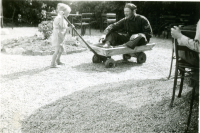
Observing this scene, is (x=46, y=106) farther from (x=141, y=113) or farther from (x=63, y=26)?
(x=63, y=26)

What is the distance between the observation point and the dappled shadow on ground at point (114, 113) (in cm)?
295

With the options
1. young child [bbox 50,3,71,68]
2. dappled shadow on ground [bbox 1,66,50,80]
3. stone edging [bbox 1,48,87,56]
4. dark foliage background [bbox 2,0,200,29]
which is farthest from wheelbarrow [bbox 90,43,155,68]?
dark foliage background [bbox 2,0,200,29]

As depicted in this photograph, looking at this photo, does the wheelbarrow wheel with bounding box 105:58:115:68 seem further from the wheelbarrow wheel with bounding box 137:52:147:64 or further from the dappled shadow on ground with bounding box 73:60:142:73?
the wheelbarrow wheel with bounding box 137:52:147:64

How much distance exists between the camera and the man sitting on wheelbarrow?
593 centimetres

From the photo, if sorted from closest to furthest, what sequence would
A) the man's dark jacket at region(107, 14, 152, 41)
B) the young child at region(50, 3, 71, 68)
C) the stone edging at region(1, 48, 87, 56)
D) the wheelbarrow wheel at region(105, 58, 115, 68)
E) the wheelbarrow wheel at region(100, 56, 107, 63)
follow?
the young child at region(50, 3, 71, 68), the wheelbarrow wheel at region(105, 58, 115, 68), the man's dark jacket at region(107, 14, 152, 41), the wheelbarrow wheel at region(100, 56, 107, 63), the stone edging at region(1, 48, 87, 56)

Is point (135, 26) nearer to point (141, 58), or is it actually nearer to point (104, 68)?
point (141, 58)

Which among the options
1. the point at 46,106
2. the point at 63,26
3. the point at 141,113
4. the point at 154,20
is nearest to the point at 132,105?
the point at 141,113

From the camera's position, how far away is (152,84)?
181 inches

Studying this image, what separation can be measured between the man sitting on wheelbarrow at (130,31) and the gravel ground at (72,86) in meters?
0.60

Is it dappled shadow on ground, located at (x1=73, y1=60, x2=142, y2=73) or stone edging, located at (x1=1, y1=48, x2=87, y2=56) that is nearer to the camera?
dappled shadow on ground, located at (x1=73, y1=60, x2=142, y2=73)

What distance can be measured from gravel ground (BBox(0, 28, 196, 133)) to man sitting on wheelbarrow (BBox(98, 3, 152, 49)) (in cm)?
60

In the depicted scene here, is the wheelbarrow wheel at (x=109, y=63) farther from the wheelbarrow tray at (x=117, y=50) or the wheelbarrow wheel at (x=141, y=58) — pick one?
the wheelbarrow wheel at (x=141, y=58)

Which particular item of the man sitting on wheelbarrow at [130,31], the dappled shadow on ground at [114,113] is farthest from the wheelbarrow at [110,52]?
the dappled shadow on ground at [114,113]

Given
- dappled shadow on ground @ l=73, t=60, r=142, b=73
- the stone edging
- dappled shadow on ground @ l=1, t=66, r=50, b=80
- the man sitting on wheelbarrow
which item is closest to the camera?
dappled shadow on ground @ l=1, t=66, r=50, b=80
